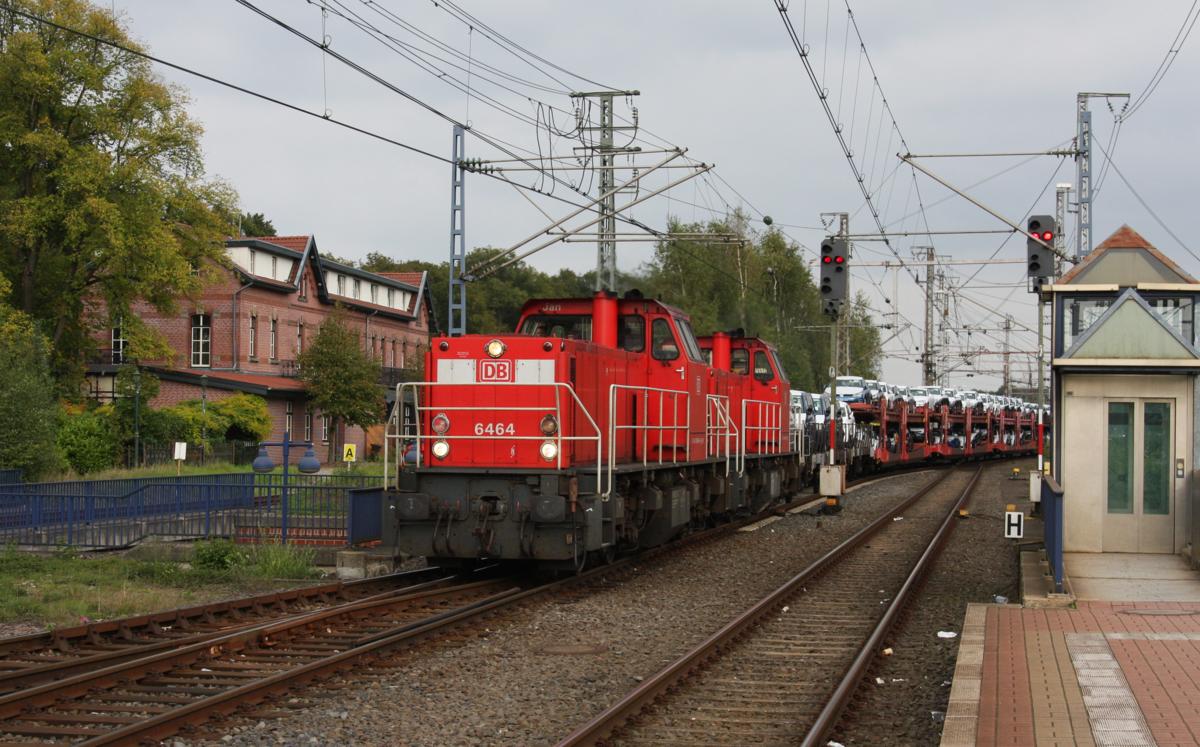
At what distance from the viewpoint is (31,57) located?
38.8 m

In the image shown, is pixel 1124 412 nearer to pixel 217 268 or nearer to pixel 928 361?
pixel 217 268

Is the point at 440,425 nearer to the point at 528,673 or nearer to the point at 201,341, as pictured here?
the point at 528,673

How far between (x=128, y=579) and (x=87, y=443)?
95.2ft

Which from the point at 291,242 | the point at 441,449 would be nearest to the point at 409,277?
the point at 291,242

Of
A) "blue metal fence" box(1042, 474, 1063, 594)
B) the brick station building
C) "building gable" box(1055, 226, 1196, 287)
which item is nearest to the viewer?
"blue metal fence" box(1042, 474, 1063, 594)

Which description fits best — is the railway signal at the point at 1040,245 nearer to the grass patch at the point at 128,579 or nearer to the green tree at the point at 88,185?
the grass patch at the point at 128,579

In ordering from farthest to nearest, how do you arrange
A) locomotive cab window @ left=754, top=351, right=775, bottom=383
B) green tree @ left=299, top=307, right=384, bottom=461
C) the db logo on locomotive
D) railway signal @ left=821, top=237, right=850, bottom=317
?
green tree @ left=299, top=307, right=384, bottom=461, locomotive cab window @ left=754, top=351, right=775, bottom=383, railway signal @ left=821, top=237, right=850, bottom=317, the db logo on locomotive

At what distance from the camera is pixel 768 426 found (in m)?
23.1

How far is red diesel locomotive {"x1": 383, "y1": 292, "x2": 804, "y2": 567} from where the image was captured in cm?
1282

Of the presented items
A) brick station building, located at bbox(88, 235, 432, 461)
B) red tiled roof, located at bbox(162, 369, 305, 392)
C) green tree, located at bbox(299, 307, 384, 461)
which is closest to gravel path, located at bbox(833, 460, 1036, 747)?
brick station building, located at bbox(88, 235, 432, 461)

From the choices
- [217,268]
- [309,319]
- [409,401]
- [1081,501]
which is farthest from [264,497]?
[309,319]

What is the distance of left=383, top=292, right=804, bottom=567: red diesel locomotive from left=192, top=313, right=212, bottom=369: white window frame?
3755cm

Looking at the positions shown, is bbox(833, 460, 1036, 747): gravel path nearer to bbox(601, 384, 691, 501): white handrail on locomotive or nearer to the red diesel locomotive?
the red diesel locomotive

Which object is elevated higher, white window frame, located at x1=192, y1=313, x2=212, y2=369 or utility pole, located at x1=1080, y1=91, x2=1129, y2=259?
utility pole, located at x1=1080, y1=91, x2=1129, y2=259
